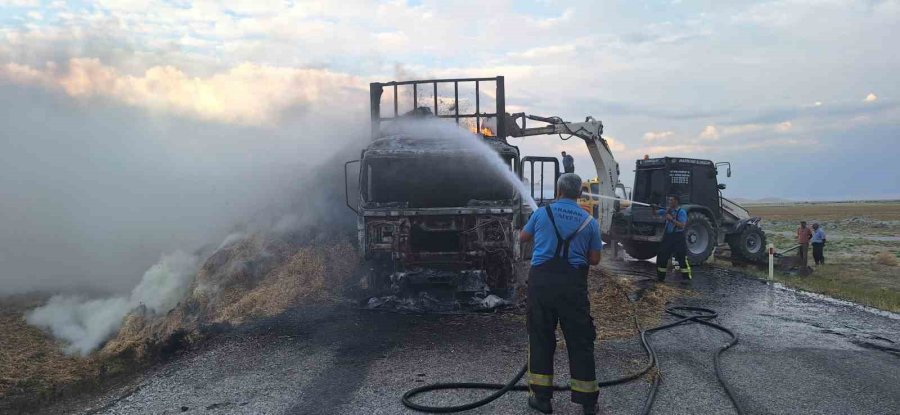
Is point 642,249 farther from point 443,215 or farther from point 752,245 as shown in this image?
point 443,215

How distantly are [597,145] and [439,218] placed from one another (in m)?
8.80

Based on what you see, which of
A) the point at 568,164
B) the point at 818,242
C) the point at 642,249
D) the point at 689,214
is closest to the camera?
the point at 568,164

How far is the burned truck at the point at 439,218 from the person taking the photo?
9.19 metres

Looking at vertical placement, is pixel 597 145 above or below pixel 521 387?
above

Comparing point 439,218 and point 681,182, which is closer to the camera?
point 439,218

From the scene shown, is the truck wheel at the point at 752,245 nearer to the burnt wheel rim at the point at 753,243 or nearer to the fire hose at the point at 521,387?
the burnt wheel rim at the point at 753,243

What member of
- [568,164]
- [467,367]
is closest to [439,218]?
[467,367]

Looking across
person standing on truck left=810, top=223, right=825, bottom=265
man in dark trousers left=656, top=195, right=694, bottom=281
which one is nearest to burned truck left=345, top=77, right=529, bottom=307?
man in dark trousers left=656, top=195, right=694, bottom=281

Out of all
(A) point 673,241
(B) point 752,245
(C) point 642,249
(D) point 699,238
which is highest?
(A) point 673,241

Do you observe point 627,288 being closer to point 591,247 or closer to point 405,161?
point 405,161

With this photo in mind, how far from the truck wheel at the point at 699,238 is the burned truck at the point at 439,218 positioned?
7096 millimetres

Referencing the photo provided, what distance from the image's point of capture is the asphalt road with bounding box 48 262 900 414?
505cm

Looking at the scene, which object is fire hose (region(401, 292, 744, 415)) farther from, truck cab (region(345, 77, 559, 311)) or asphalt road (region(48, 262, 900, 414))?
truck cab (region(345, 77, 559, 311))

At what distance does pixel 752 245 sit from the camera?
16609 mm
